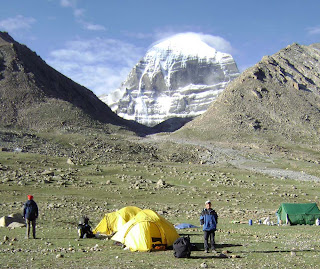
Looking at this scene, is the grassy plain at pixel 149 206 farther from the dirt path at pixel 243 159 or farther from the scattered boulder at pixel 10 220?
the dirt path at pixel 243 159

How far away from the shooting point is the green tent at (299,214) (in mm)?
30469

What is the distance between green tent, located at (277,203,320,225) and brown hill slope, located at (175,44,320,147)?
278 feet

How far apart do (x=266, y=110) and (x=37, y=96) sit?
76.8 m

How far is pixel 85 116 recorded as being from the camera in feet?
381

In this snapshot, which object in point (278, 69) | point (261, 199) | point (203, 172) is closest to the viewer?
point (261, 199)

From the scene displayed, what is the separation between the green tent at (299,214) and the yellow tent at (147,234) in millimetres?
15431

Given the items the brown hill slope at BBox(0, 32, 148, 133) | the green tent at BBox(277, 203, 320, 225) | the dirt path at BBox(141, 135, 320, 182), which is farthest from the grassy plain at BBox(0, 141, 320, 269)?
the brown hill slope at BBox(0, 32, 148, 133)

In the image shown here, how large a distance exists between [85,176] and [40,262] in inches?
1477

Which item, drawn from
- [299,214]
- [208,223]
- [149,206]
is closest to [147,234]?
[208,223]

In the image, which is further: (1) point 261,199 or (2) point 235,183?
(2) point 235,183

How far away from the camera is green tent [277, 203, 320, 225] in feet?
100.0

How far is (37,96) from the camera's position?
117 metres

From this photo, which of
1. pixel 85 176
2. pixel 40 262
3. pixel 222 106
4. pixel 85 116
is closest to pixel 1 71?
pixel 85 116

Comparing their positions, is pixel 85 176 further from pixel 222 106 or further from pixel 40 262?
pixel 222 106
